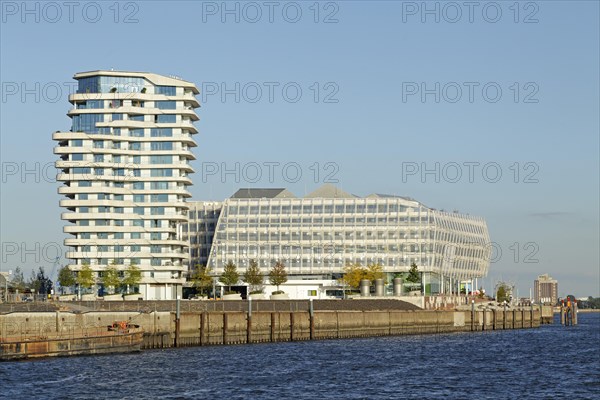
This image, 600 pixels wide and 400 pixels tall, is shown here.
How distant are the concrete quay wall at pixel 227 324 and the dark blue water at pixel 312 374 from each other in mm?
4349

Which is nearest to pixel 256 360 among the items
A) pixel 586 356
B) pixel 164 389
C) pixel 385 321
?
pixel 164 389

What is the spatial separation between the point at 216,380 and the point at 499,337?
92.0 meters

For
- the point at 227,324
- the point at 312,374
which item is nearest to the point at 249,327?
the point at 227,324

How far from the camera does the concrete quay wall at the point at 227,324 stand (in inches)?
4692

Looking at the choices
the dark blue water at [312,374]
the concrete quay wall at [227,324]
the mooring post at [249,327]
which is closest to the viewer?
the dark blue water at [312,374]

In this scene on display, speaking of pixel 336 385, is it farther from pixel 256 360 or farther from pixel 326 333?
pixel 326 333

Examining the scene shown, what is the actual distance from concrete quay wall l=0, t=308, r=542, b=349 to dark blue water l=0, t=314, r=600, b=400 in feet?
14.3

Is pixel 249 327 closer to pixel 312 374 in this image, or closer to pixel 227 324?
pixel 227 324

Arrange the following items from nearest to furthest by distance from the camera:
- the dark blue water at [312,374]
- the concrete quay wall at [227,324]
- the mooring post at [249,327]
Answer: the dark blue water at [312,374] → the concrete quay wall at [227,324] → the mooring post at [249,327]

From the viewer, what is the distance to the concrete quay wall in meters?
119

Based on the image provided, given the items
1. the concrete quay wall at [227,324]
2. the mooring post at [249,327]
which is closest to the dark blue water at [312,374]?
the concrete quay wall at [227,324]

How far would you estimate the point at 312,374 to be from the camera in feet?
324

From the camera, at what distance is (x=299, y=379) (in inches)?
3713

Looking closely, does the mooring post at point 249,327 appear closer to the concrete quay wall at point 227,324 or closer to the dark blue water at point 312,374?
the concrete quay wall at point 227,324
